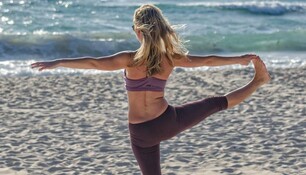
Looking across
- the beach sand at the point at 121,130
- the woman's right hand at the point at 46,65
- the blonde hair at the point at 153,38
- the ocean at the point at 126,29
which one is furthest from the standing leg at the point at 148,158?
the ocean at the point at 126,29

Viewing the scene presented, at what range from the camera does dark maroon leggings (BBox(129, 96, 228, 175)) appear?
4.74 m

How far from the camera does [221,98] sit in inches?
191

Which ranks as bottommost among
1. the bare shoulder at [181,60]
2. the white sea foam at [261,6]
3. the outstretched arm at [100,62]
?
the bare shoulder at [181,60]

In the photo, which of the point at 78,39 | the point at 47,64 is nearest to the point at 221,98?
the point at 47,64

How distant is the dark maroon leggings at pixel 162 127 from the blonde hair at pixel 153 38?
0.90 ft

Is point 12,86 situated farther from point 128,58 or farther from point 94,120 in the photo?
point 128,58

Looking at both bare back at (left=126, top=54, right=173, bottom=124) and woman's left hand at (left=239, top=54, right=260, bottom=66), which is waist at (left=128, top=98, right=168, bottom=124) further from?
woman's left hand at (left=239, top=54, right=260, bottom=66)

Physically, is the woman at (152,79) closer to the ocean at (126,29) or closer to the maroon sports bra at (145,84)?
the maroon sports bra at (145,84)

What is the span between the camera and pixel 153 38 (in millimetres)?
4609

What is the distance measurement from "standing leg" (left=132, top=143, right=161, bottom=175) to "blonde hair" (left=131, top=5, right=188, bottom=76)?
1.44ft

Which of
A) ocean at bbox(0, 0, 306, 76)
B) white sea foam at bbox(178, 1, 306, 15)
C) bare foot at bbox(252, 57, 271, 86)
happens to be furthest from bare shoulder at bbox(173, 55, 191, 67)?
white sea foam at bbox(178, 1, 306, 15)

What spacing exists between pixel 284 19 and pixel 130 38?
6708mm

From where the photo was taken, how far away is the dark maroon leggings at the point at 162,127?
4738 mm

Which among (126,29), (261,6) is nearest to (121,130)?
(126,29)
